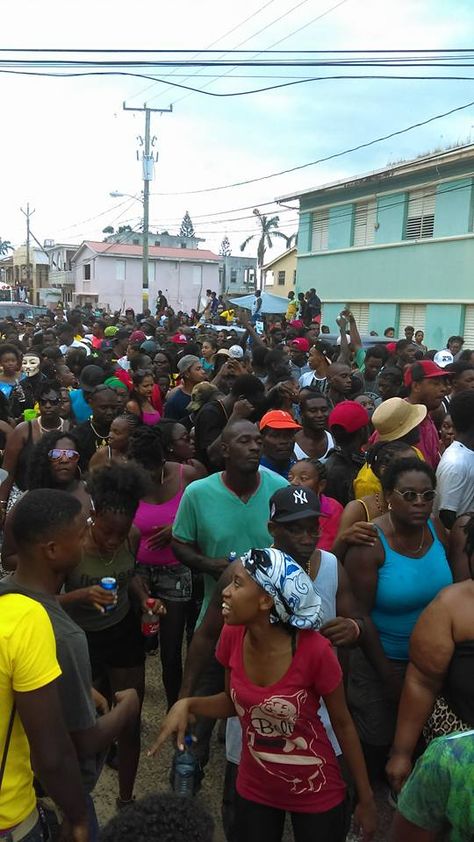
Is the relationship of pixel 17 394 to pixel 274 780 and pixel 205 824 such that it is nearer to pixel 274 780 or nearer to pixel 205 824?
pixel 274 780

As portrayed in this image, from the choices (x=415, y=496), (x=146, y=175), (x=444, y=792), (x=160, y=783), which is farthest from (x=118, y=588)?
(x=146, y=175)

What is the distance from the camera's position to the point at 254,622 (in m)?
2.33

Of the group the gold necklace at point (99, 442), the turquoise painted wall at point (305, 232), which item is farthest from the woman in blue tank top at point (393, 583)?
the turquoise painted wall at point (305, 232)

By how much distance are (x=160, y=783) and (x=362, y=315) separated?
21.9 metres

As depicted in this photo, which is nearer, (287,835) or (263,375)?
(287,835)

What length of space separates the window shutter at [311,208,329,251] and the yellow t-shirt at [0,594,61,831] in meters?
25.2

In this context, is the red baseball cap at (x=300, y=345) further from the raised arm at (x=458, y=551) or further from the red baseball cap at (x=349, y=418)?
the raised arm at (x=458, y=551)

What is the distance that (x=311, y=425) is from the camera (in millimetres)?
4969

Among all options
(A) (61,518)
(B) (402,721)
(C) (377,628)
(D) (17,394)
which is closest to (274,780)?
(B) (402,721)

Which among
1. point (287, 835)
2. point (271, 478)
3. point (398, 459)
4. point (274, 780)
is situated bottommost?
point (287, 835)

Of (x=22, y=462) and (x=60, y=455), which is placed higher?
(x=60, y=455)

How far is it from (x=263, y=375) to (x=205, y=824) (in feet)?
22.1

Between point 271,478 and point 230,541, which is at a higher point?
point 271,478

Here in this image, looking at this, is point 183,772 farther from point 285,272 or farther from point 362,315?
point 285,272
